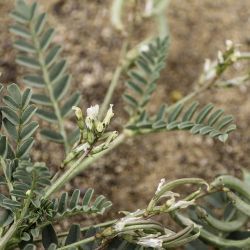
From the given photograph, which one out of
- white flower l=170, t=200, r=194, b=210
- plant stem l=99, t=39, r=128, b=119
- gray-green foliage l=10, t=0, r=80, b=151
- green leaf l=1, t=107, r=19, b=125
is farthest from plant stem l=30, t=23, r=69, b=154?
white flower l=170, t=200, r=194, b=210

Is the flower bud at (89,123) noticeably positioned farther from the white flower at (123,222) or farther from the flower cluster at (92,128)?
the white flower at (123,222)

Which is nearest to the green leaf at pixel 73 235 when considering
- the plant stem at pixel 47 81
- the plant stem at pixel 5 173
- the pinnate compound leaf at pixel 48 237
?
the pinnate compound leaf at pixel 48 237

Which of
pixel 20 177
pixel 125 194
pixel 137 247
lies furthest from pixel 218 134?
pixel 125 194

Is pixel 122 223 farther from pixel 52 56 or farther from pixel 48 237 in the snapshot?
pixel 52 56

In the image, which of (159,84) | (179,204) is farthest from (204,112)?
(159,84)

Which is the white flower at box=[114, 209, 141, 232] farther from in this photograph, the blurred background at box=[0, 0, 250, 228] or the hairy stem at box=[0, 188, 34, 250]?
the blurred background at box=[0, 0, 250, 228]

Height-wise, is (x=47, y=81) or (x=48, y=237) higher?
(x=47, y=81)
